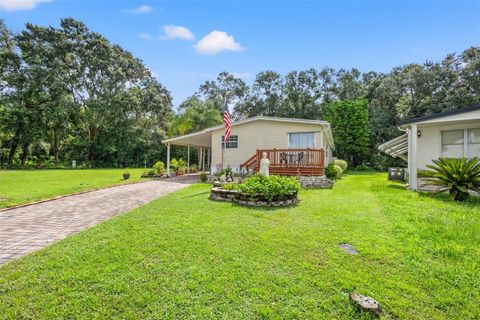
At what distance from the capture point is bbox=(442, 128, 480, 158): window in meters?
9.09

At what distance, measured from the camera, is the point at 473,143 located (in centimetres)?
912

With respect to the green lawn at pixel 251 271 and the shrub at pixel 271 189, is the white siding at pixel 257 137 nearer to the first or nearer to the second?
the shrub at pixel 271 189

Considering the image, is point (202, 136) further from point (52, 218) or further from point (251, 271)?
point (251, 271)

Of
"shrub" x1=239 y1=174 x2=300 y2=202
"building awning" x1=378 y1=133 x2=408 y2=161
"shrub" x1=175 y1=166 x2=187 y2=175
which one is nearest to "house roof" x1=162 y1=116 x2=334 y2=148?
"shrub" x1=175 y1=166 x2=187 y2=175

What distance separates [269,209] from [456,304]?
4353mm

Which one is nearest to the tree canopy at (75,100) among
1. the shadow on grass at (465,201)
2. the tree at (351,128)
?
the tree at (351,128)

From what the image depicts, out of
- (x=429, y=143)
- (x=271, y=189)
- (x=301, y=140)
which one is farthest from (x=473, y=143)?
(x=271, y=189)

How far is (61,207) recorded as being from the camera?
7.32 meters

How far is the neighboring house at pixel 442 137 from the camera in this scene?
8789 mm

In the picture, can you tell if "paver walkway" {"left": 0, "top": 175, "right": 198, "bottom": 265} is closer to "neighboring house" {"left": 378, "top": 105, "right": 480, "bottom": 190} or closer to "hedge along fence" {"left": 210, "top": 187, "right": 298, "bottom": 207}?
"hedge along fence" {"left": 210, "top": 187, "right": 298, "bottom": 207}

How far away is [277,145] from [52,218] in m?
11.2

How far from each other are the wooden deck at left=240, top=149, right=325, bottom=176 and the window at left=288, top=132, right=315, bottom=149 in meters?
1.61

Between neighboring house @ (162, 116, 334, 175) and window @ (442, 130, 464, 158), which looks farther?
neighboring house @ (162, 116, 334, 175)

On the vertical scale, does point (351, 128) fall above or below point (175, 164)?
above
